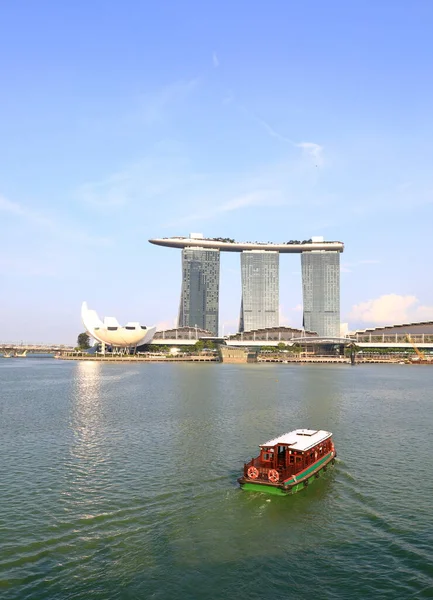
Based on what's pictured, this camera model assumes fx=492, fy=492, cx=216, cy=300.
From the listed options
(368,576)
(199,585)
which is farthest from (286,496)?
(199,585)

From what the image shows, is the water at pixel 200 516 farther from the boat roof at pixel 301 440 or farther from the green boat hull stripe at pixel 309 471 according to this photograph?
the boat roof at pixel 301 440

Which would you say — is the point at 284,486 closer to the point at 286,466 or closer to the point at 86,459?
A: the point at 286,466

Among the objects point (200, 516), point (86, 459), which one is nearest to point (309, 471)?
point (200, 516)

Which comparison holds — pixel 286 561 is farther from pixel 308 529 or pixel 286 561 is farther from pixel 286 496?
pixel 286 496

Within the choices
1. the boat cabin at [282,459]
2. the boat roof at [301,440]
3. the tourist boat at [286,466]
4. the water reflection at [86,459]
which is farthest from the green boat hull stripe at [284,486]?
the water reflection at [86,459]

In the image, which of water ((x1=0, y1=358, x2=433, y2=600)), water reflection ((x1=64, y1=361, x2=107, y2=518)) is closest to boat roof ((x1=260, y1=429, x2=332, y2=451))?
water ((x1=0, y1=358, x2=433, y2=600))

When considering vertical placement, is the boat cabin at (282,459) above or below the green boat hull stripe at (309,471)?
above
